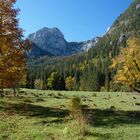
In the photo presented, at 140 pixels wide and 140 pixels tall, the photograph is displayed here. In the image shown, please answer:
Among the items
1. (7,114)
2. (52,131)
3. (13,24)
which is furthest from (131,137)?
(13,24)

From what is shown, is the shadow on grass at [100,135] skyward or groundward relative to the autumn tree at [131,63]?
groundward

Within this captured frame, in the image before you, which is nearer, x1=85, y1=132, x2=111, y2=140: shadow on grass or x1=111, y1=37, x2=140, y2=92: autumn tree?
x1=85, y1=132, x2=111, y2=140: shadow on grass

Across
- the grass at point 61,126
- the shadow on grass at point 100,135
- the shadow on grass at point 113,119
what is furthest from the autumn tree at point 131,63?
the shadow on grass at point 100,135

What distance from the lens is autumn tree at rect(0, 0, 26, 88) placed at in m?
37.7

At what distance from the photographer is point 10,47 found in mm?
38156

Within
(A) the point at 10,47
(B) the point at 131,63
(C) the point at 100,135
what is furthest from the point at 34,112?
(B) the point at 131,63

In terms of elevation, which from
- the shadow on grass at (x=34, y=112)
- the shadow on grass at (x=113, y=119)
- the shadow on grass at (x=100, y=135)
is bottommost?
the shadow on grass at (x=100, y=135)

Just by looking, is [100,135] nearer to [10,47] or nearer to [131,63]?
[10,47]

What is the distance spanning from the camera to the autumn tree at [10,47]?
124 feet

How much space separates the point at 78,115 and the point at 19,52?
48.3ft

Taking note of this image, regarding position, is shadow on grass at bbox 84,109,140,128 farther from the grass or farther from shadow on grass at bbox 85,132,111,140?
shadow on grass at bbox 85,132,111,140

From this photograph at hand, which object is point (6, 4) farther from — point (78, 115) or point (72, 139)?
point (72, 139)

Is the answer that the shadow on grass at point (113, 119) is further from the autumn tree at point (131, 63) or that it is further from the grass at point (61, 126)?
the autumn tree at point (131, 63)

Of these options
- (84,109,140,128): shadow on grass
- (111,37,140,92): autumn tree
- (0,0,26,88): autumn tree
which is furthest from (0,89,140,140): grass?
(111,37,140,92): autumn tree
